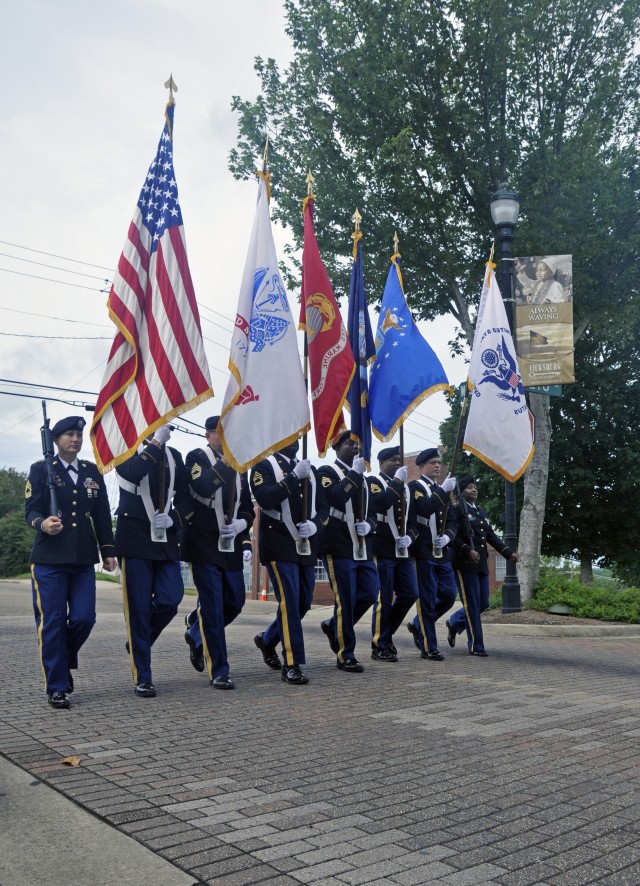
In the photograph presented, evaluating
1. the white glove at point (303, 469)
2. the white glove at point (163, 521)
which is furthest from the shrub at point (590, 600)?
the white glove at point (163, 521)

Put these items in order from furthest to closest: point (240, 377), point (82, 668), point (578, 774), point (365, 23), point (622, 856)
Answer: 1. point (365, 23)
2. point (82, 668)
3. point (240, 377)
4. point (578, 774)
5. point (622, 856)

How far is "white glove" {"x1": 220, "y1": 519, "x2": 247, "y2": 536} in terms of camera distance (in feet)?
23.8

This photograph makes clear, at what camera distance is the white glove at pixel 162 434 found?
6996 millimetres

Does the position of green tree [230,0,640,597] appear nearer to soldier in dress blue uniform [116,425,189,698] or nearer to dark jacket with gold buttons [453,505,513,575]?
dark jacket with gold buttons [453,505,513,575]

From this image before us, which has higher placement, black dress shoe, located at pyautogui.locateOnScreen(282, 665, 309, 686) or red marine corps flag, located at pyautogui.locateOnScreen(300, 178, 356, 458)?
red marine corps flag, located at pyautogui.locateOnScreen(300, 178, 356, 458)

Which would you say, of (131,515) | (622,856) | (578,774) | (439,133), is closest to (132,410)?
(131,515)

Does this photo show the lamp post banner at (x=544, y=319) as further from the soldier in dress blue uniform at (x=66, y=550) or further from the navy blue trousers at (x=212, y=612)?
the soldier in dress blue uniform at (x=66, y=550)

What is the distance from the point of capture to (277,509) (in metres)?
7.57

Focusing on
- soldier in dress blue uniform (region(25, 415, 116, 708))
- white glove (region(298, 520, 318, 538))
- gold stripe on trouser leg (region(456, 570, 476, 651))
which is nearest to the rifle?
soldier in dress blue uniform (region(25, 415, 116, 708))

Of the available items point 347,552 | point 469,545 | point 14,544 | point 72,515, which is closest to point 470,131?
point 469,545

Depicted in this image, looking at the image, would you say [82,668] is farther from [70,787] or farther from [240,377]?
[70,787]

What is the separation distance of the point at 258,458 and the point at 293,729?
2445mm

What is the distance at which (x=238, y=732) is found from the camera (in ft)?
17.6

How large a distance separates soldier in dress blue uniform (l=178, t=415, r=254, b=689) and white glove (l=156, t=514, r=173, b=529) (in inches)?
17.1
